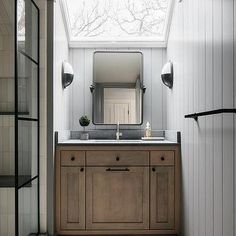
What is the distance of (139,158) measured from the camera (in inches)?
108

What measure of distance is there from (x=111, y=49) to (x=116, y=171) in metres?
1.44

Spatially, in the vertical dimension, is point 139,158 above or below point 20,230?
above

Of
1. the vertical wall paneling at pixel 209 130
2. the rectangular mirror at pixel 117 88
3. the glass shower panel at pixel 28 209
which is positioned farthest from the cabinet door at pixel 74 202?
the vertical wall paneling at pixel 209 130

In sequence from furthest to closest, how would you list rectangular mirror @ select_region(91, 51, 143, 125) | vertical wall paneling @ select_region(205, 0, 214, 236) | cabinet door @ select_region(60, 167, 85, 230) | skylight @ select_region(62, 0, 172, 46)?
1. rectangular mirror @ select_region(91, 51, 143, 125)
2. skylight @ select_region(62, 0, 172, 46)
3. cabinet door @ select_region(60, 167, 85, 230)
4. vertical wall paneling @ select_region(205, 0, 214, 236)

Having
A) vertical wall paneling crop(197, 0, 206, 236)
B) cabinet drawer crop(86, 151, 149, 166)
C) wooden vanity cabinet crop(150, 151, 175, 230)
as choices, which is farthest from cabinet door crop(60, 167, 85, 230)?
vertical wall paneling crop(197, 0, 206, 236)

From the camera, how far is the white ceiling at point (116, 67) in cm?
345

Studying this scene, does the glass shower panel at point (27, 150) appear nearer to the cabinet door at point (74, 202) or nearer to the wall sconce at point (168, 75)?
the cabinet door at point (74, 202)

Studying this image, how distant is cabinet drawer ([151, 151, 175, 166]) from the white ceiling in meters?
1.01

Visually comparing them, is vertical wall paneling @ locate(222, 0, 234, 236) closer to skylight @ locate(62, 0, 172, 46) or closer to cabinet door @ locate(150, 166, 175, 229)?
cabinet door @ locate(150, 166, 175, 229)

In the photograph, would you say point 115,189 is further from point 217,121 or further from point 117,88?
point 217,121

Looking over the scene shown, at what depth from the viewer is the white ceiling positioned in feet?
11.3

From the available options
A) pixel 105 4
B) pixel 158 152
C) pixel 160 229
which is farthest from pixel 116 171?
pixel 105 4

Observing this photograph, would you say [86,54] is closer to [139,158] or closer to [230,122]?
[139,158]

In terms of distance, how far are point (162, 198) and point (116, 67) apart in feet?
4.99
